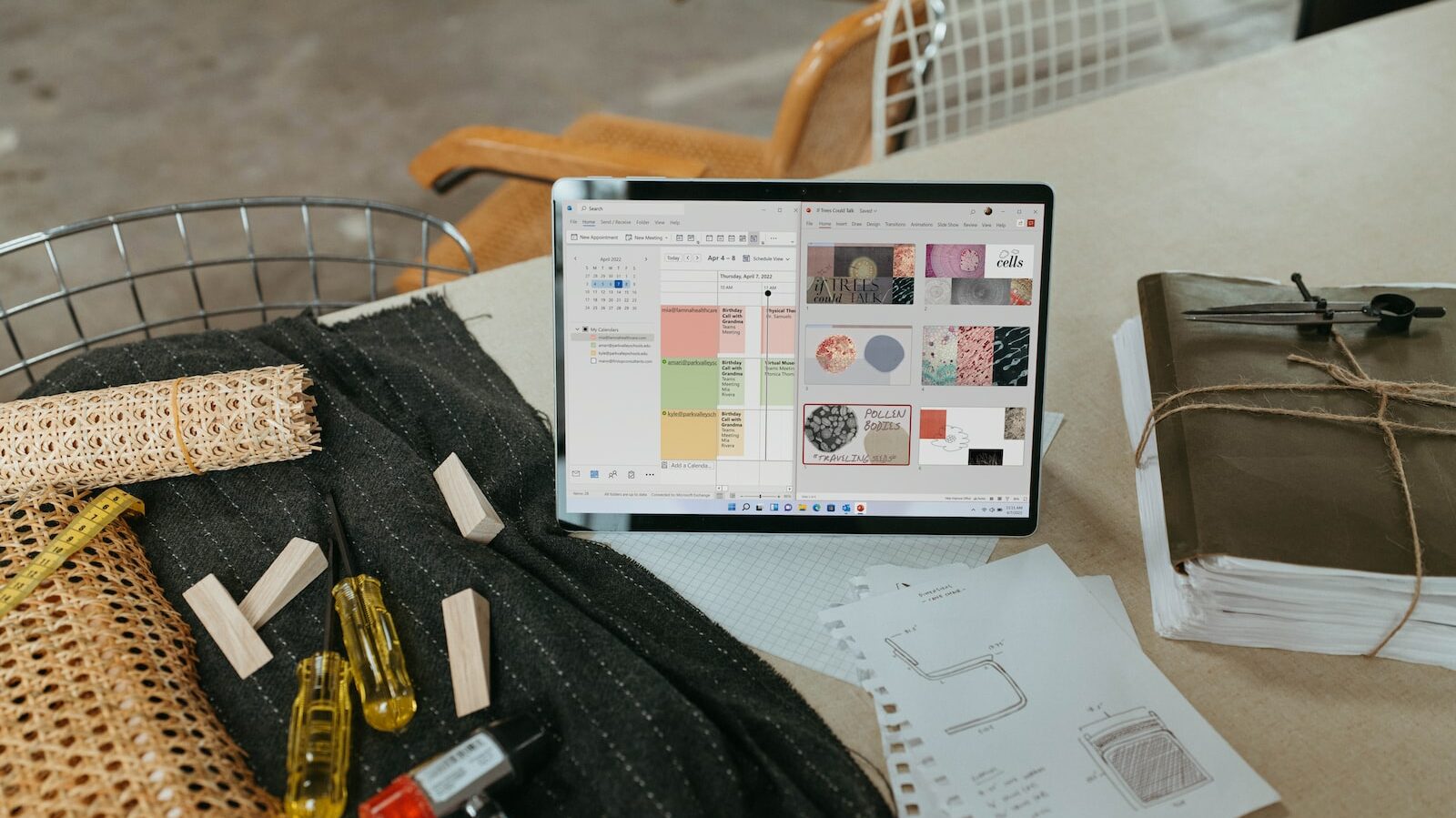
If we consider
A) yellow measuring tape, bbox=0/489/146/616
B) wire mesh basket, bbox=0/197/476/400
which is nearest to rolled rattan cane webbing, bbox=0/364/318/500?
yellow measuring tape, bbox=0/489/146/616

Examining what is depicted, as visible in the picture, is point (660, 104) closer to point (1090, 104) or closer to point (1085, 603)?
point (1090, 104)

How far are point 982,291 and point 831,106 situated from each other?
888mm

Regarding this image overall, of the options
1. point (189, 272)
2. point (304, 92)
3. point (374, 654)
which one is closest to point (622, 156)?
point (374, 654)

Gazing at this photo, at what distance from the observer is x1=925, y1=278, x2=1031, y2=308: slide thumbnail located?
84 cm

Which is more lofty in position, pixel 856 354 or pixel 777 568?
pixel 856 354

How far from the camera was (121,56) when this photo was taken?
3.52 metres

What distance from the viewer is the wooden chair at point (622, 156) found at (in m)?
1.54

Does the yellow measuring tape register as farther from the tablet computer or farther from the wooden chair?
the wooden chair

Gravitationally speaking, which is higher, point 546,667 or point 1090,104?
point 1090,104

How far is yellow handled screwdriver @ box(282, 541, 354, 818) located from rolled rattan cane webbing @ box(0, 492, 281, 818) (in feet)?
0.10

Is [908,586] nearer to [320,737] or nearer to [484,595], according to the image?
[484,595]

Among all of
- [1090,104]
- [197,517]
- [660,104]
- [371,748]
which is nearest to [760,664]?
[371,748]

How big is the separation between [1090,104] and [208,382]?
1116 millimetres

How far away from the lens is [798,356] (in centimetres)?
86
